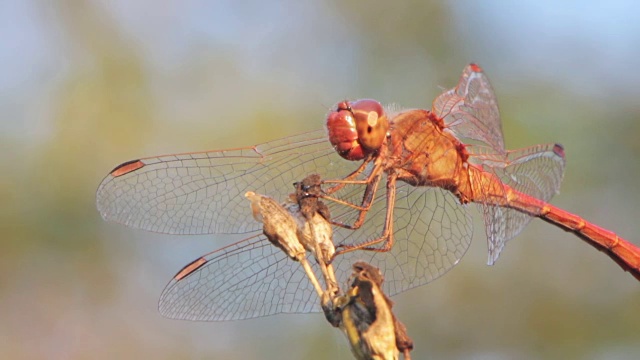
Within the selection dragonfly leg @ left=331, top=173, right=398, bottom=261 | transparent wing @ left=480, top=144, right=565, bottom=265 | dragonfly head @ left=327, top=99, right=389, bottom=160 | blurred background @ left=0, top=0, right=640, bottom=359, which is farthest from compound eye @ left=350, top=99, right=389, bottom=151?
blurred background @ left=0, top=0, right=640, bottom=359

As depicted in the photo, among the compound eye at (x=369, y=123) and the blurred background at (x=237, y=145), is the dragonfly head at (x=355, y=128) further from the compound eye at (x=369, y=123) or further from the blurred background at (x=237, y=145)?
the blurred background at (x=237, y=145)

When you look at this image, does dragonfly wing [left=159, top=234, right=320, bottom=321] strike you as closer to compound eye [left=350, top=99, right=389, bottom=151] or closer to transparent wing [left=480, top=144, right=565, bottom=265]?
compound eye [left=350, top=99, right=389, bottom=151]

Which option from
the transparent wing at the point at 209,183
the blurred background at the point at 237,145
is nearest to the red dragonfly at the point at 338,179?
the transparent wing at the point at 209,183

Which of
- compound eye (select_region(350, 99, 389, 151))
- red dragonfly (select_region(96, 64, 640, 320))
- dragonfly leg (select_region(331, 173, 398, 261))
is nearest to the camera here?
dragonfly leg (select_region(331, 173, 398, 261))

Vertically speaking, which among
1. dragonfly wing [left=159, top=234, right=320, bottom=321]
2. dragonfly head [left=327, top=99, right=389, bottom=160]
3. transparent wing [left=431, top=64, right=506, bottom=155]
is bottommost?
dragonfly wing [left=159, top=234, right=320, bottom=321]

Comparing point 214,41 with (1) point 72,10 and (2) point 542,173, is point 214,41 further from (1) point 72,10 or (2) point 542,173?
(2) point 542,173

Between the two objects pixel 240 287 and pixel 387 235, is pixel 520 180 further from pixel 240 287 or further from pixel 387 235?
pixel 240 287

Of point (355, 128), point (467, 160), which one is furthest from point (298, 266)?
point (467, 160)
